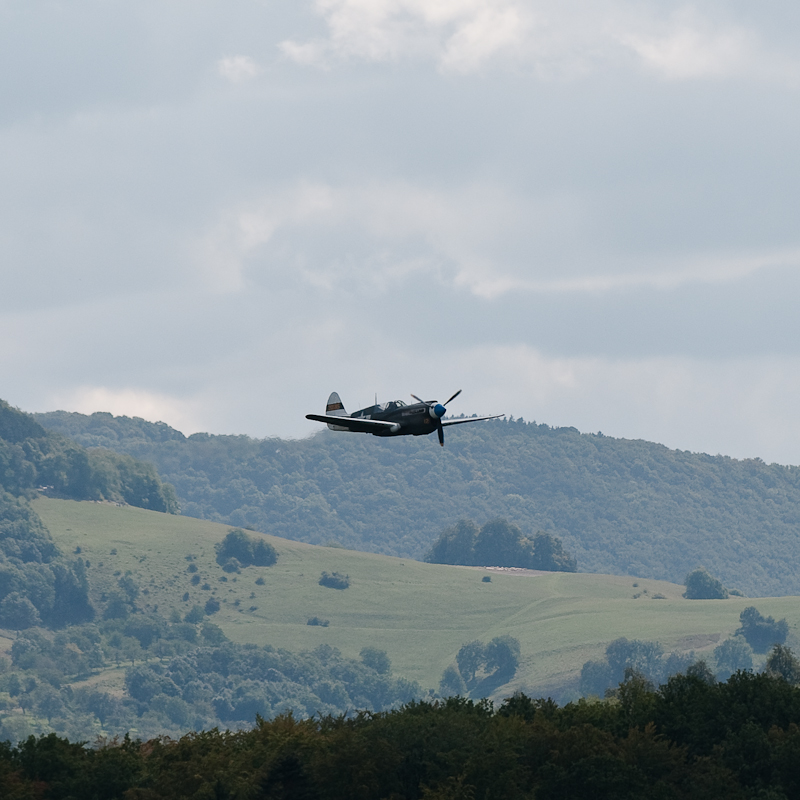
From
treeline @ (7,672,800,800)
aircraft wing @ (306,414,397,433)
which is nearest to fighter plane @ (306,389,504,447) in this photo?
aircraft wing @ (306,414,397,433)

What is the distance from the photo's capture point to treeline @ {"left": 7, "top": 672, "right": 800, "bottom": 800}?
416 ft

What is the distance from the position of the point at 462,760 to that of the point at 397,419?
42706 mm

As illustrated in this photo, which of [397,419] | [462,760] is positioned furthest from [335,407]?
[462,760]

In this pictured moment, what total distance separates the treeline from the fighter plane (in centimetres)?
3487

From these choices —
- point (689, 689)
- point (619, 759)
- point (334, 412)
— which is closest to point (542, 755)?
point (619, 759)

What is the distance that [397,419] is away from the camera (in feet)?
327

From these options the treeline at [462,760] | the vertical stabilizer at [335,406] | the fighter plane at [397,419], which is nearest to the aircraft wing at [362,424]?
the fighter plane at [397,419]

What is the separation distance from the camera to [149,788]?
128 meters

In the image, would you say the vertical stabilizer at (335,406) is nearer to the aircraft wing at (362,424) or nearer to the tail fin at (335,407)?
the tail fin at (335,407)

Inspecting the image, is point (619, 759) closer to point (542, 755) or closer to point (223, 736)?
point (542, 755)

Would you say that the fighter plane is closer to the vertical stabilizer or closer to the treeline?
the vertical stabilizer

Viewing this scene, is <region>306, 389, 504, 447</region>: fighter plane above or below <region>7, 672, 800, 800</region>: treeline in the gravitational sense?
above

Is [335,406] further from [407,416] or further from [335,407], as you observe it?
[407,416]

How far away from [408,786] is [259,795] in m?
13.1
